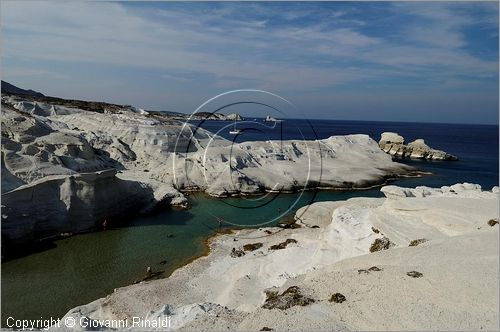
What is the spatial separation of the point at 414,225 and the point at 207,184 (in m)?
34.2

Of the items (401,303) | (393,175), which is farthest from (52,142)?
(393,175)

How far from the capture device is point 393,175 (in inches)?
2783

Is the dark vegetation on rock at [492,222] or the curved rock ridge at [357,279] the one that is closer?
the curved rock ridge at [357,279]

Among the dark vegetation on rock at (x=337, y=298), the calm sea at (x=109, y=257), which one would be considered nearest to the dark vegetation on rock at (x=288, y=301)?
the dark vegetation on rock at (x=337, y=298)

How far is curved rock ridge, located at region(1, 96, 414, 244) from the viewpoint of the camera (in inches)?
1366

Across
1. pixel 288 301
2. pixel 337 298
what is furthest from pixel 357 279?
pixel 288 301

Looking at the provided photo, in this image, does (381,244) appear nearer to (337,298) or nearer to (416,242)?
(416,242)

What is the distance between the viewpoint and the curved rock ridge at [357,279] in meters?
12.9

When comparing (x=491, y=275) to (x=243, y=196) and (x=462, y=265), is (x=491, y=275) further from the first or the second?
(x=243, y=196)

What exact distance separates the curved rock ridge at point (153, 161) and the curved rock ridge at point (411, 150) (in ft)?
76.6

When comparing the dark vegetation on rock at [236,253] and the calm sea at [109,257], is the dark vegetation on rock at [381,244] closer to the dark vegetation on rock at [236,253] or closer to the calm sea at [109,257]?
the dark vegetation on rock at [236,253]

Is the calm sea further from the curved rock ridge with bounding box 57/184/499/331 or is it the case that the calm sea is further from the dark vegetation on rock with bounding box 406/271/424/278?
the dark vegetation on rock with bounding box 406/271/424/278

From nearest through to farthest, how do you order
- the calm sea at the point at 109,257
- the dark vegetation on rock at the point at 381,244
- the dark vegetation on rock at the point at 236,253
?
the dark vegetation on rock at the point at 381,244, the calm sea at the point at 109,257, the dark vegetation on rock at the point at 236,253

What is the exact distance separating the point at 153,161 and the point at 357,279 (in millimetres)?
48998
